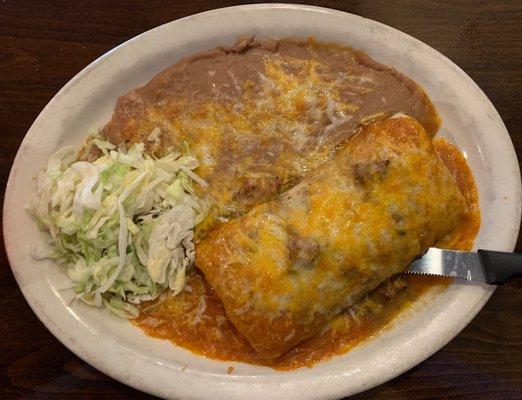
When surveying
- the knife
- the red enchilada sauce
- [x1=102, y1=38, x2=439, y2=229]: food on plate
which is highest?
[x1=102, y1=38, x2=439, y2=229]: food on plate

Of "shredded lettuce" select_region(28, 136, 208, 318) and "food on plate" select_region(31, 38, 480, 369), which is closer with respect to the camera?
"food on plate" select_region(31, 38, 480, 369)

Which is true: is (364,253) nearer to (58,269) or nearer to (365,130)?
(365,130)

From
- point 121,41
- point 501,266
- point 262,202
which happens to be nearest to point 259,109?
point 262,202

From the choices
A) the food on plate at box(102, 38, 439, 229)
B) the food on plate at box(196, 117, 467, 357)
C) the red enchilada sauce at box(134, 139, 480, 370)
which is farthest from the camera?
the food on plate at box(102, 38, 439, 229)

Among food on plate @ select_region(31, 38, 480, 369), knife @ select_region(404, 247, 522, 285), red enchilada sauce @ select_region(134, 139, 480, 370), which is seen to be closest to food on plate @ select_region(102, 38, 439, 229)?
food on plate @ select_region(31, 38, 480, 369)

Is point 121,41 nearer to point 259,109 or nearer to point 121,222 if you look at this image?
point 259,109

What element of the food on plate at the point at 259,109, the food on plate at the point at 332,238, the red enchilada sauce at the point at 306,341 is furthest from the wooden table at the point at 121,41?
the food on plate at the point at 332,238

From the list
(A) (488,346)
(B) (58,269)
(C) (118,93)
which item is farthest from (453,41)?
(B) (58,269)

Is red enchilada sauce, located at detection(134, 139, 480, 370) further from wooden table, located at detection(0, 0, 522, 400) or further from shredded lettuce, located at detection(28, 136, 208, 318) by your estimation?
wooden table, located at detection(0, 0, 522, 400)
